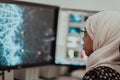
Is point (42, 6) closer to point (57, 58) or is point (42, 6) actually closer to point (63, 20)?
point (63, 20)

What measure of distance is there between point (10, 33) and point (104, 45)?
1.81 feet

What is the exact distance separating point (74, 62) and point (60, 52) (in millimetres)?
125

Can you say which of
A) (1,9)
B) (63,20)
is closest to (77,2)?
(63,20)

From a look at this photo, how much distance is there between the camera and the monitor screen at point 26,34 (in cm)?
151

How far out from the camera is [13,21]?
60.9 inches

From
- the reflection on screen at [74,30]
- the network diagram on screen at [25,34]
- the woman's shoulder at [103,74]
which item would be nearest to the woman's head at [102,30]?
the woman's shoulder at [103,74]

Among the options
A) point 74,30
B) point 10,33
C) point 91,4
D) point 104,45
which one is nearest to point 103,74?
point 104,45

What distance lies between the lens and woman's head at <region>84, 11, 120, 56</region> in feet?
4.23

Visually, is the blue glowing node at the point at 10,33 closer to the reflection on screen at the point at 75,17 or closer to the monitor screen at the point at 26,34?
the monitor screen at the point at 26,34

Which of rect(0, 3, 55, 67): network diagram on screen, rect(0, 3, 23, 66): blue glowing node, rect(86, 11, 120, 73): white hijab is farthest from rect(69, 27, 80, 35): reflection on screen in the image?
rect(86, 11, 120, 73): white hijab

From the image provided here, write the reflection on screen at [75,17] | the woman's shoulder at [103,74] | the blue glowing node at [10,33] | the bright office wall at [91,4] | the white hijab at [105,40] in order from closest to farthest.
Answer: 1. the woman's shoulder at [103,74]
2. the white hijab at [105,40]
3. the blue glowing node at [10,33]
4. the reflection on screen at [75,17]
5. the bright office wall at [91,4]

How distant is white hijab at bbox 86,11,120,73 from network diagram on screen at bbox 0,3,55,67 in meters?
0.44

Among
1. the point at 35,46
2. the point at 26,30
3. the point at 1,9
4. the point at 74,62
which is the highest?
the point at 1,9

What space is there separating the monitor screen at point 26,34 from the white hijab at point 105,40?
44 cm
